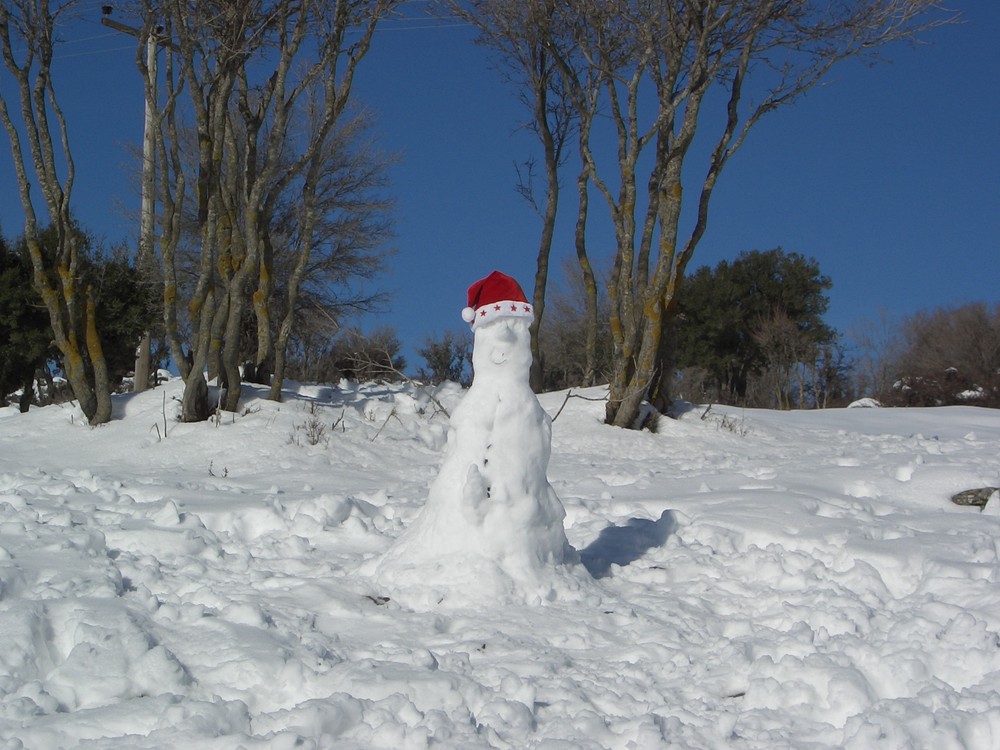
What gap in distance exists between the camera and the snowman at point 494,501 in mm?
3975

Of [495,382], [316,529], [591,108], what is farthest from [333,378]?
[495,382]

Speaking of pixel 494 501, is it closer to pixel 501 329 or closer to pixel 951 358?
pixel 501 329

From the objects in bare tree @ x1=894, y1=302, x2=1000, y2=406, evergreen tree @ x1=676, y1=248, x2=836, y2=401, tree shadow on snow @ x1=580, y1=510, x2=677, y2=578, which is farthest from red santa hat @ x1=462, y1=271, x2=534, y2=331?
evergreen tree @ x1=676, y1=248, x2=836, y2=401

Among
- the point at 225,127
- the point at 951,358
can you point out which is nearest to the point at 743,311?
the point at 951,358

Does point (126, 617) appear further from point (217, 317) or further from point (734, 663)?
point (217, 317)

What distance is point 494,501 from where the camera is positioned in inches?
158

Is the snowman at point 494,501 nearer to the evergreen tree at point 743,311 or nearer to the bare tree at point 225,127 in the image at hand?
the bare tree at point 225,127

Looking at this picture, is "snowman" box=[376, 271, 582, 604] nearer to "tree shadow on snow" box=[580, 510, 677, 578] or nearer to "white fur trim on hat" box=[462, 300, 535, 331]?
"white fur trim on hat" box=[462, 300, 535, 331]

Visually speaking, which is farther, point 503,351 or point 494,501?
point 503,351

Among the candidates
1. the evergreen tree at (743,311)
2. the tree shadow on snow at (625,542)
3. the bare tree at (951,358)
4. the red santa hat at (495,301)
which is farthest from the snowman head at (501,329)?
the evergreen tree at (743,311)

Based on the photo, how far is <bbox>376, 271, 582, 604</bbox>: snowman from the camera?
13.0ft

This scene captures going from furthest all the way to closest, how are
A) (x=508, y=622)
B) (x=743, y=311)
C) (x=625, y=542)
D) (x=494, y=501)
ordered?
(x=743, y=311) < (x=625, y=542) < (x=494, y=501) < (x=508, y=622)

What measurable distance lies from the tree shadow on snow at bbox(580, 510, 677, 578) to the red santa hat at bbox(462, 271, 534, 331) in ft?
4.64

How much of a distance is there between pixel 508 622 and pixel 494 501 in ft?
1.82
